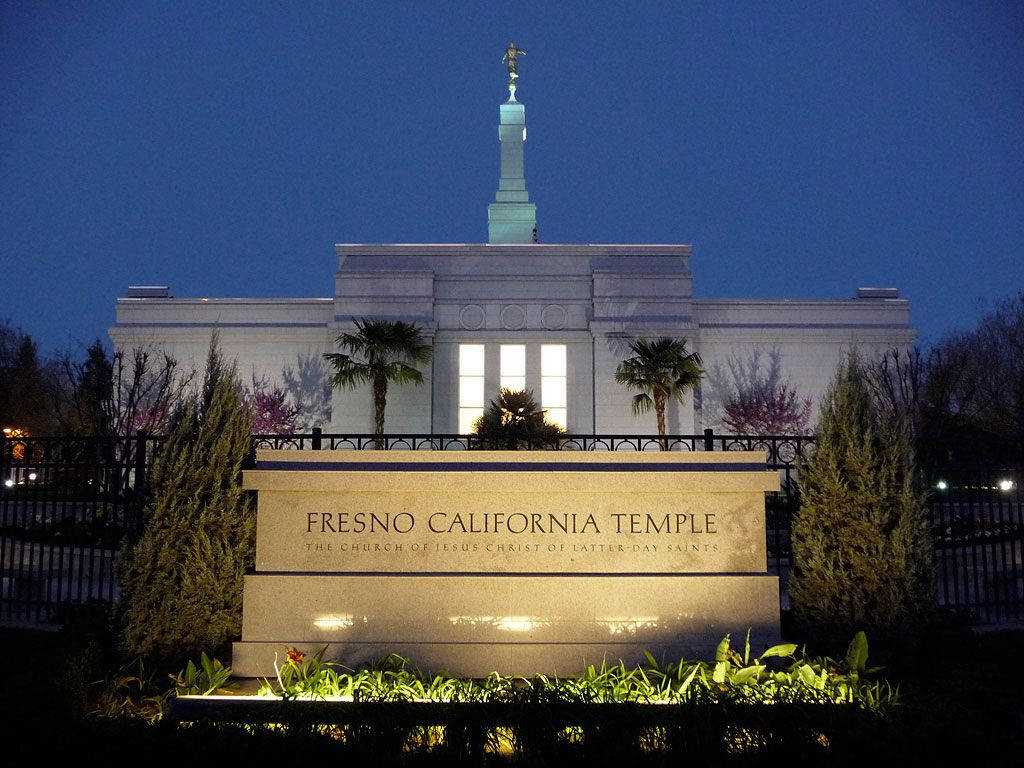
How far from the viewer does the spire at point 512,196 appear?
34.3 metres

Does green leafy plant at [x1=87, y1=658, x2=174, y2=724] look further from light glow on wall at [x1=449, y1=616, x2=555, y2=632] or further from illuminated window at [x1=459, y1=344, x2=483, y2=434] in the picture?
illuminated window at [x1=459, y1=344, x2=483, y2=434]

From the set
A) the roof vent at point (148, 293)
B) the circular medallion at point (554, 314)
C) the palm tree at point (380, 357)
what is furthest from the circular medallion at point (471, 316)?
the roof vent at point (148, 293)

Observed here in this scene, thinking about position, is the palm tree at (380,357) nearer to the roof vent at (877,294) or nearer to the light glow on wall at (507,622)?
the roof vent at (877,294)

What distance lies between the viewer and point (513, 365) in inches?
1057

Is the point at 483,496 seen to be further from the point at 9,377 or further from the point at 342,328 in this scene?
the point at 9,377

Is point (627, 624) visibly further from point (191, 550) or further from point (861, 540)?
point (191, 550)

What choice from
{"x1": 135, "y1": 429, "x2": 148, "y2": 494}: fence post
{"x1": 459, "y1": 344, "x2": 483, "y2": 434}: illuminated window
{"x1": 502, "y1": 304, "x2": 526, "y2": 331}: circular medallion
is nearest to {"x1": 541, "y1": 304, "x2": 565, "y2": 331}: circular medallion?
{"x1": 502, "y1": 304, "x2": 526, "y2": 331}: circular medallion

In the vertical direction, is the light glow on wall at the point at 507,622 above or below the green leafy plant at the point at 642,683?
above

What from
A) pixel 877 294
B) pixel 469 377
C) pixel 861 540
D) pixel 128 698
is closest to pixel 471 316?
pixel 469 377

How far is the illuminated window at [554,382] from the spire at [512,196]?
8464mm

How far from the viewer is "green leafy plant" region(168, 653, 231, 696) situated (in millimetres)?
5797

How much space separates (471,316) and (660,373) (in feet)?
21.1

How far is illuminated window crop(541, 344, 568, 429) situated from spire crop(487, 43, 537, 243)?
8464 mm

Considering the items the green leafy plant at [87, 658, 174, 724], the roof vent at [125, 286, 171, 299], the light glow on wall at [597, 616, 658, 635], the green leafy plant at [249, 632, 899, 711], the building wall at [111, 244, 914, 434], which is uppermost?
the roof vent at [125, 286, 171, 299]
